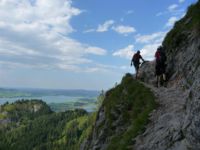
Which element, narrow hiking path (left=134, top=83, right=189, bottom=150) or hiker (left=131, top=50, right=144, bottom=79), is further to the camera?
hiker (left=131, top=50, right=144, bottom=79)

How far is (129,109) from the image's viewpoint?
83.3 ft

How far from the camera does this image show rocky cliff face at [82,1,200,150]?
1303cm

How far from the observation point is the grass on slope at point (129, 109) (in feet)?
61.2

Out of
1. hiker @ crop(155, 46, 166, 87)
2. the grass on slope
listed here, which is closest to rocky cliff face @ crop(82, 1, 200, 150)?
the grass on slope

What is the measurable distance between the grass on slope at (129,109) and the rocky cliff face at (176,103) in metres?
0.25

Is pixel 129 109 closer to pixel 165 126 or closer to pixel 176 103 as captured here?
pixel 176 103

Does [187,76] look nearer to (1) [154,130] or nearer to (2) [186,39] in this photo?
(2) [186,39]

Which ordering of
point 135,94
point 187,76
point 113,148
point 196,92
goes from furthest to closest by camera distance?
point 135,94, point 187,76, point 113,148, point 196,92

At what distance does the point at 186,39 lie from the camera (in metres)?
28.8

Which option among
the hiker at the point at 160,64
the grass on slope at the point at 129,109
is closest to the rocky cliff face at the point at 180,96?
the grass on slope at the point at 129,109

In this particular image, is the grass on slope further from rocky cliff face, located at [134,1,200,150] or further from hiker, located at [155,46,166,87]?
hiker, located at [155,46,166,87]

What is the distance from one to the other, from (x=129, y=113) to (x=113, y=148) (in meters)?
5.35

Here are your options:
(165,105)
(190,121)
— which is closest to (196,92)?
(190,121)

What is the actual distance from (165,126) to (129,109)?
8908mm
